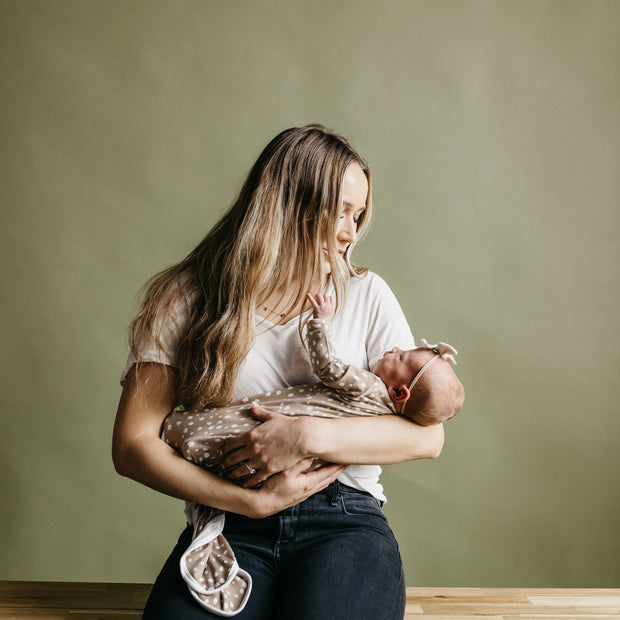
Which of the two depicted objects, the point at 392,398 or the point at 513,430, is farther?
the point at 513,430

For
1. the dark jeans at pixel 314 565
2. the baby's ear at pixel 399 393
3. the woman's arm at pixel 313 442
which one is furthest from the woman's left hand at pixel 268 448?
the baby's ear at pixel 399 393

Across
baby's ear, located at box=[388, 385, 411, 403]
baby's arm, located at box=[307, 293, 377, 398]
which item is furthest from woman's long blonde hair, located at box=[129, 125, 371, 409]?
baby's ear, located at box=[388, 385, 411, 403]

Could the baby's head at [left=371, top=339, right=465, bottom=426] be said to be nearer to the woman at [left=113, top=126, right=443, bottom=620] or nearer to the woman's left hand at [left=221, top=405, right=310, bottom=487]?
the woman at [left=113, top=126, right=443, bottom=620]

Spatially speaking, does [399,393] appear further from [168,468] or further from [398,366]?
[168,468]

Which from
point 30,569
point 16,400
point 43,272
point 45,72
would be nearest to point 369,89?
point 45,72

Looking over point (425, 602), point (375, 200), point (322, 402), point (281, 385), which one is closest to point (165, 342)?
point (281, 385)

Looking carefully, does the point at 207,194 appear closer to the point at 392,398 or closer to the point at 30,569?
the point at 392,398

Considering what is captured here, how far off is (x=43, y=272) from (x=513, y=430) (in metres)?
2.02

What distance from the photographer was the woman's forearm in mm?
1470

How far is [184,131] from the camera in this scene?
271cm

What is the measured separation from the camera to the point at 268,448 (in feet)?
Result: 4.79

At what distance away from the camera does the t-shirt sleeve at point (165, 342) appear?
1601 millimetres

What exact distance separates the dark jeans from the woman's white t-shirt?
0.10 metres

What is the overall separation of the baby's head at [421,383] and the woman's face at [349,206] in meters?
0.31
